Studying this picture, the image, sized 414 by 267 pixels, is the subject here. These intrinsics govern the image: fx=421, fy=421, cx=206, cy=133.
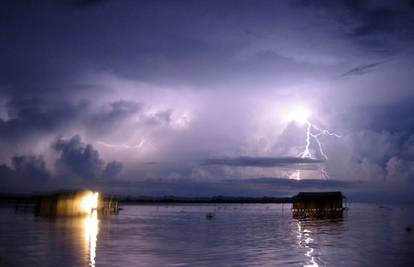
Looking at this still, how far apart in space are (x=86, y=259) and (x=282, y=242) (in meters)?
15.8

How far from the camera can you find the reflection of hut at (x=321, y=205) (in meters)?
74.1

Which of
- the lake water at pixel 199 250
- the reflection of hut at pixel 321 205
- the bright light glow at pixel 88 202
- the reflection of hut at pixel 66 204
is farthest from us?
the reflection of hut at pixel 321 205

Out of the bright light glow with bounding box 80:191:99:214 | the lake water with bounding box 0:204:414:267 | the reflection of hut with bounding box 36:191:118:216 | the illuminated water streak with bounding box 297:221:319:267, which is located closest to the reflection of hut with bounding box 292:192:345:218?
the bright light glow with bounding box 80:191:99:214

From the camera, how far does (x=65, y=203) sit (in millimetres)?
62031

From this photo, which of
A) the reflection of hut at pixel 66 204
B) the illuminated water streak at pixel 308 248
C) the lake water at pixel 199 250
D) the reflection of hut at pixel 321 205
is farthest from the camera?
the reflection of hut at pixel 321 205

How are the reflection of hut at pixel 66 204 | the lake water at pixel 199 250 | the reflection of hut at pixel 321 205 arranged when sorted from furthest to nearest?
the reflection of hut at pixel 321 205
the reflection of hut at pixel 66 204
the lake water at pixel 199 250

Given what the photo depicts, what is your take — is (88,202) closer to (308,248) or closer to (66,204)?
(66,204)

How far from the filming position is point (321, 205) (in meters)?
74.5

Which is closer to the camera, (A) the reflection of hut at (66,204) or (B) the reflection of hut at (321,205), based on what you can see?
(A) the reflection of hut at (66,204)

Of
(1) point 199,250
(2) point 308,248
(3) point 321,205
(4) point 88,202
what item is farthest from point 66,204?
(2) point 308,248

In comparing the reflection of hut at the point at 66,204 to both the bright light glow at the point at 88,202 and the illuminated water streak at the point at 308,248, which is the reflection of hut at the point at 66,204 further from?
the illuminated water streak at the point at 308,248

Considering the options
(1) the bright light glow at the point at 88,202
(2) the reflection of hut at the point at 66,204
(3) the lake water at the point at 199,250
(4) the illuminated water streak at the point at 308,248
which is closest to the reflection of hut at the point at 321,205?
(1) the bright light glow at the point at 88,202

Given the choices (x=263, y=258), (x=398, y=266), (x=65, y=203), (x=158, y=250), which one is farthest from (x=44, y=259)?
(x=65, y=203)

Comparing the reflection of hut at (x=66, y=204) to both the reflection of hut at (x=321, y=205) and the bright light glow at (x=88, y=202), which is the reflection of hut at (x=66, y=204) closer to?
the bright light glow at (x=88, y=202)
